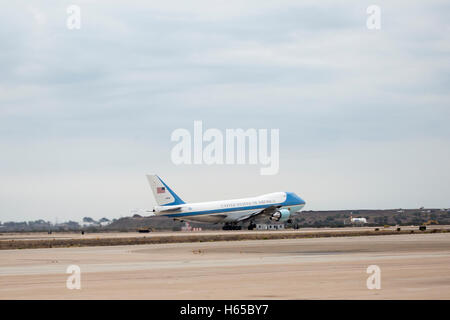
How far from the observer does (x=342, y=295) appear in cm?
2561

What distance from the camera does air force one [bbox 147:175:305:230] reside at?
4926 inches

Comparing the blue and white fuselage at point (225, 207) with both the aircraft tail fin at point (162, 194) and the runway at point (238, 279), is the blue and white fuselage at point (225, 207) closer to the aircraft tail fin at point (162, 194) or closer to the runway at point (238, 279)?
the aircraft tail fin at point (162, 194)

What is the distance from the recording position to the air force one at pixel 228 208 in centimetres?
12512

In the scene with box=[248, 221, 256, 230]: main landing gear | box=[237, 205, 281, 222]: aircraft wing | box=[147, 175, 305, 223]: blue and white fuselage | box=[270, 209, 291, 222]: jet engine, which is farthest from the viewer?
box=[248, 221, 256, 230]: main landing gear

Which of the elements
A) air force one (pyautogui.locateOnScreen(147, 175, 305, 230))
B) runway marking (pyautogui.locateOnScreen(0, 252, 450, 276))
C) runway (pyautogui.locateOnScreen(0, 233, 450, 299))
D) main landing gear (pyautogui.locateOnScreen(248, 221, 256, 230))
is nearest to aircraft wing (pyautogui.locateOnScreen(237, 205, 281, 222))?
air force one (pyautogui.locateOnScreen(147, 175, 305, 230))

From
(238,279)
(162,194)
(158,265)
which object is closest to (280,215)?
(162,194)

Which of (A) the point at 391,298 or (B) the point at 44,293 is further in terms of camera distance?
(B) the point at 44,293

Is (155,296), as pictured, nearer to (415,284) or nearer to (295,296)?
(295,296)

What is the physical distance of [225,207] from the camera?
131875 millimetres

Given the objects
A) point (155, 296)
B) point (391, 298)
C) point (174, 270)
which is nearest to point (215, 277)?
point (174, 270)

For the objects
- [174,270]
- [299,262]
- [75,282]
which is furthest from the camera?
[299,262]

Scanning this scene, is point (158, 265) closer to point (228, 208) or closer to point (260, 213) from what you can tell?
point (228, 208)

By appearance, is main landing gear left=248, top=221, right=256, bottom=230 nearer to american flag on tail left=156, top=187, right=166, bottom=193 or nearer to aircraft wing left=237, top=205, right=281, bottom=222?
aircraft wing left=237, top=205, right=281, bottom=222
